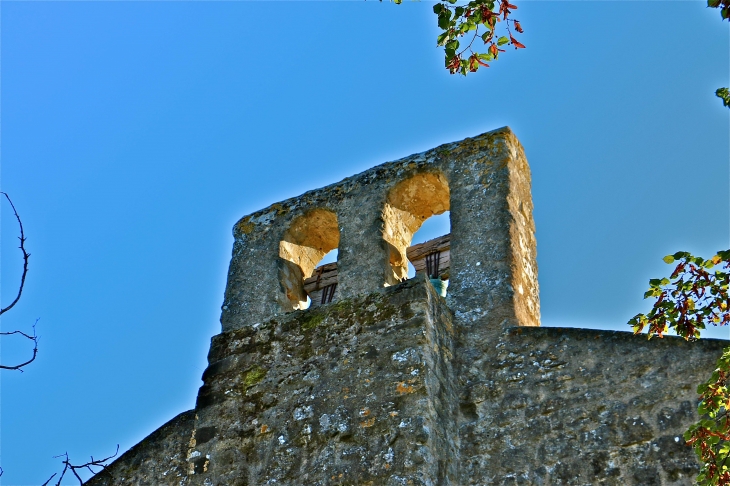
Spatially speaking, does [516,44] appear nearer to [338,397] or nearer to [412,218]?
[338,397]

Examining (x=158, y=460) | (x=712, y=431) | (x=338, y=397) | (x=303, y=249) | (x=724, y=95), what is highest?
(x=303, y=249)

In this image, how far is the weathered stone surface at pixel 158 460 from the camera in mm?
7429

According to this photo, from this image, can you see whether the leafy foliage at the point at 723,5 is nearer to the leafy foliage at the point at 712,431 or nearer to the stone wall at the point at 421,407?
the leafy foliage at the point at 712,431

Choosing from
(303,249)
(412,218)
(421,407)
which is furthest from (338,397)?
(303,249)

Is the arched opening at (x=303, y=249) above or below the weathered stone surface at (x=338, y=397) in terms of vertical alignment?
above

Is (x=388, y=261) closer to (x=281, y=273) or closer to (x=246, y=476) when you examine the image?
(x=281, y=273)

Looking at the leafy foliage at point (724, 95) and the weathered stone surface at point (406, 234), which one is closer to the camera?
the leafy foliage at point (724, 95)

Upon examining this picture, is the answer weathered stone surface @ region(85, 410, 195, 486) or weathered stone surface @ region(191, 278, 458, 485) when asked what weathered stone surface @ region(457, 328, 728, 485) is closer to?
weathered stone surface @ region(191, 278, 458, 485)

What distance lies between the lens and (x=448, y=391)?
7.26 meters

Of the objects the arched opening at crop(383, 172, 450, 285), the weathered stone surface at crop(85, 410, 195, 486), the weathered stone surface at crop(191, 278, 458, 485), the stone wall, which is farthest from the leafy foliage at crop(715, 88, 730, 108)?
the weathered stone surface at crop(85, 410, 195, 486)

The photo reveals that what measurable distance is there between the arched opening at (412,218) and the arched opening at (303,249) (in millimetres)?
627

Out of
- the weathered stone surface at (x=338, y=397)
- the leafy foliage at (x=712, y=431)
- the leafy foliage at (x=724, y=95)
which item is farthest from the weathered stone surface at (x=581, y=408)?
the leafy foliage at (x=724, y=95)

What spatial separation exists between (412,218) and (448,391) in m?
2.59

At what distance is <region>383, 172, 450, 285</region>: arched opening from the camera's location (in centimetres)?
909
